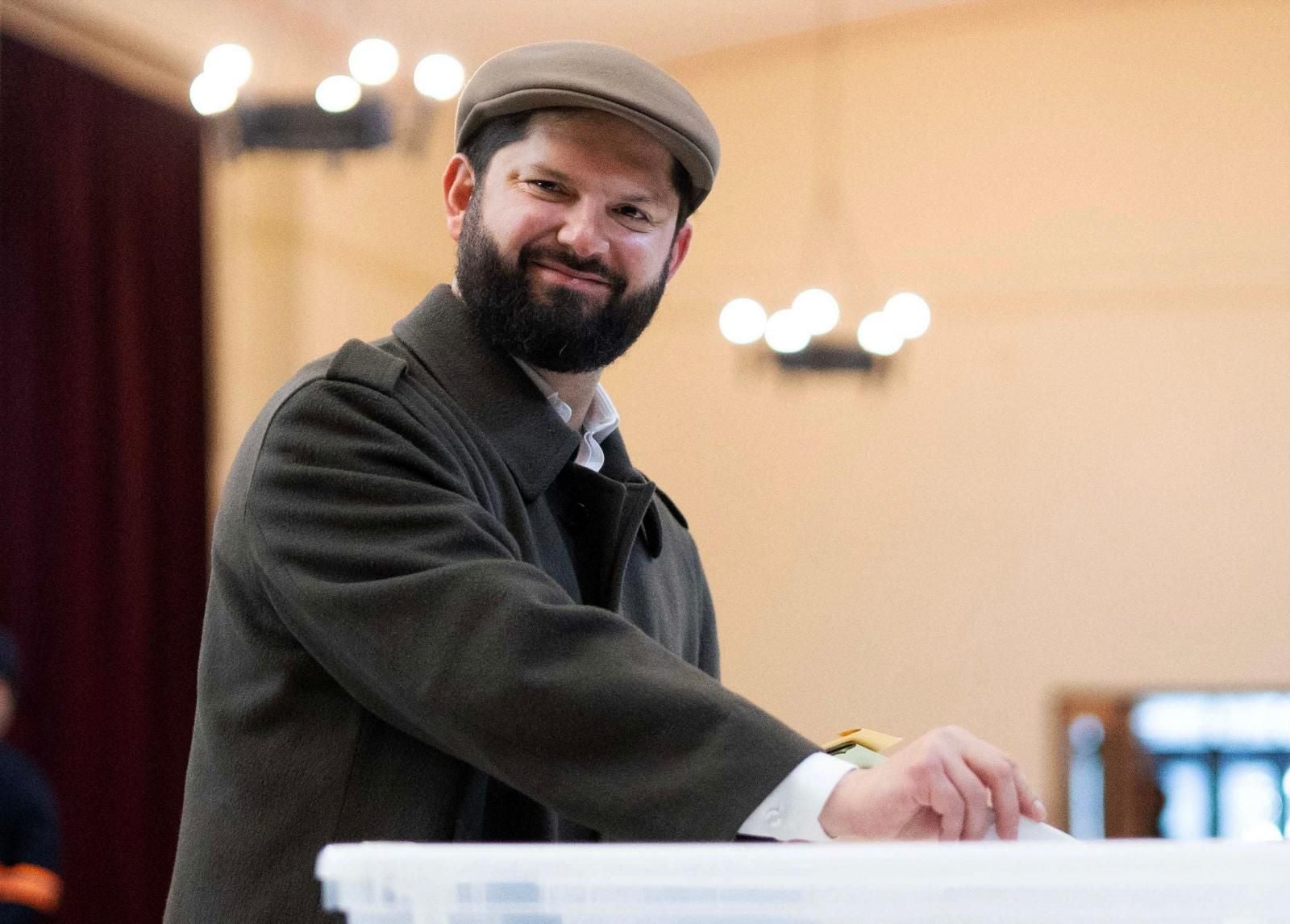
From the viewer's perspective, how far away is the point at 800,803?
86cm

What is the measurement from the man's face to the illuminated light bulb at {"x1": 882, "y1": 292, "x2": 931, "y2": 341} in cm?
541

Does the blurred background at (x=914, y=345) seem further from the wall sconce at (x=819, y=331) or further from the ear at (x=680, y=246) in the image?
the ear at (x=680, y=246)

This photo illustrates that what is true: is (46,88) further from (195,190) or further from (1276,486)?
(1276,486)

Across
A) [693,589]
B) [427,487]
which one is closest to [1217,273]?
[693,589]

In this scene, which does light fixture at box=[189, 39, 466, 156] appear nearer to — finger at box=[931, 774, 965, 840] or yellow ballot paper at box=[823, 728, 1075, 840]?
yellow ballot paper at box=[823, 728, 1075, 840]

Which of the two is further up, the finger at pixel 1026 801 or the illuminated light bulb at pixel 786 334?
the illuminated light bulb at pixel 786 334

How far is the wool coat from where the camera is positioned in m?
0.89

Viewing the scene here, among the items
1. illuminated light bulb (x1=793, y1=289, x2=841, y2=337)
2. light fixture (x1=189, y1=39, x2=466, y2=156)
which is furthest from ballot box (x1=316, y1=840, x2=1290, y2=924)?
illuminated light bulb (x1=793, y1=289, x2=841, y2=337)

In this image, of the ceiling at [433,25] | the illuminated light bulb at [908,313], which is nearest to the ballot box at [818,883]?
the illuminated light bulb at [908,313]

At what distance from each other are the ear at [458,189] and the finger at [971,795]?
77cm

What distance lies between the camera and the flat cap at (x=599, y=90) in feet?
4.00

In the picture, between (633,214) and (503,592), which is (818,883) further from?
(633,214)

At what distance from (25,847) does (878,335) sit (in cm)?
391

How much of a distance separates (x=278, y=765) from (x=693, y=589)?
56 cm
